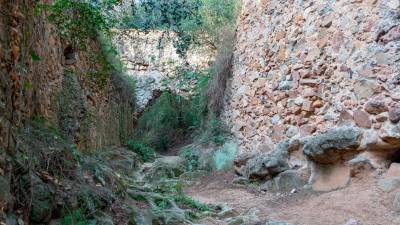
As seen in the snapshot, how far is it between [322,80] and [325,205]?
1.74 meters

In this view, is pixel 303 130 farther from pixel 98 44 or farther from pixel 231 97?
pixel 98 44

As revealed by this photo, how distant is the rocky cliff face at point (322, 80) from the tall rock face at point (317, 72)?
0.5 inches

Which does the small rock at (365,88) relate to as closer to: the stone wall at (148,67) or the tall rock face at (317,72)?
the tall rock face at (317,72)

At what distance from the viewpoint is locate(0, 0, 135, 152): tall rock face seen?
2596 mm

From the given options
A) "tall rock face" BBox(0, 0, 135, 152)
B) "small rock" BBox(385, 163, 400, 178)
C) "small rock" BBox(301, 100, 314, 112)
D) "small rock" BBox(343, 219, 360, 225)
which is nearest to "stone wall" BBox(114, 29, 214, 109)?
"tall rock face" BBox(0, 0, 135, 152)

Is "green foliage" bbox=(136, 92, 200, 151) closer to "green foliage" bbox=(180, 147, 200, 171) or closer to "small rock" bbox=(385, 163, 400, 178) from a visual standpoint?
"green foliage" bbox=(180, 147, 200, 171)

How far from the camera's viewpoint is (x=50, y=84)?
4.64 meters

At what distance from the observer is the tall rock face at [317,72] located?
171 inches

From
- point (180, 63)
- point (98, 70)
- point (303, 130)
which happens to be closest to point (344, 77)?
point (303, 130)

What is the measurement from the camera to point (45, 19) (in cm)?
454

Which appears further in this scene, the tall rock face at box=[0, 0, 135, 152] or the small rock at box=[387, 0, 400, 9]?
the small rock at box=[387, 0, 400, 9]

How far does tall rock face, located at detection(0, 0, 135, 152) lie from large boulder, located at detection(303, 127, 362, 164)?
10.2 feet

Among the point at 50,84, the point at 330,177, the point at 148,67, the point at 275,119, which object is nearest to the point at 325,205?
the point at 330,177

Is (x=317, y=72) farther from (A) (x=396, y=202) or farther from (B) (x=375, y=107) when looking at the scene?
(A) (x=396, y=202)
